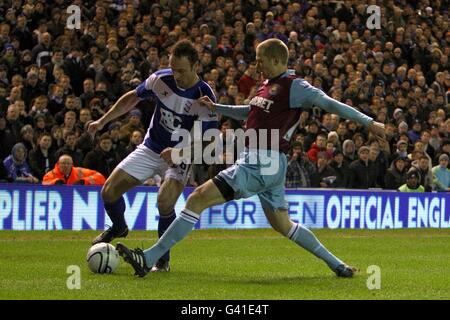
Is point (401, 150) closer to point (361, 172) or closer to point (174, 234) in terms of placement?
point (361, 172)

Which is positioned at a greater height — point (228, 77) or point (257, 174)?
point (228, 77)

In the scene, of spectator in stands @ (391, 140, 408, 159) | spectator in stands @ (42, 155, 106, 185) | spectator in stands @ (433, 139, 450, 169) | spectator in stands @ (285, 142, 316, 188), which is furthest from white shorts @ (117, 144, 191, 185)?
spectator in stands @ (433, 139, 450, 169)

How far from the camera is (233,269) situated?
Result: 11.2 m

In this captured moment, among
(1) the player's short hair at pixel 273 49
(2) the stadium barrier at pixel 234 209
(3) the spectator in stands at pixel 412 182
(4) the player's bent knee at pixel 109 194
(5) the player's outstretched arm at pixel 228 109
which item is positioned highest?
(1) the player's short hair at pixel 273 49

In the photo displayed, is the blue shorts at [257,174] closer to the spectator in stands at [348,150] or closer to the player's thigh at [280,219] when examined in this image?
the player's thigh at [280,219]

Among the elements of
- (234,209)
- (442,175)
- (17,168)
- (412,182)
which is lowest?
(234,209)

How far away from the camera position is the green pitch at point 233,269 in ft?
28.4

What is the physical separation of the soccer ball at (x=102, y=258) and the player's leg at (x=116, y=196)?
2.58 feet

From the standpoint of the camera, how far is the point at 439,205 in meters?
21.2

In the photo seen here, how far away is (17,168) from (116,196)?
6889 millimetres

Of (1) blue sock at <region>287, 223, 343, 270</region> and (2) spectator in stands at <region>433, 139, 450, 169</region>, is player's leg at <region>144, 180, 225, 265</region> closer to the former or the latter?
(1) blue sock at <region>287, 223, 343, 270</region>

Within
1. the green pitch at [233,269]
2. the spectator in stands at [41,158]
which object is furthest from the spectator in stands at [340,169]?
the spectator in stands at [41,158]

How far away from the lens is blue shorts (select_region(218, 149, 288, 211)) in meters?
9.44

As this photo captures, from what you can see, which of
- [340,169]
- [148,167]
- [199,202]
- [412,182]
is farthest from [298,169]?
[199,202]
